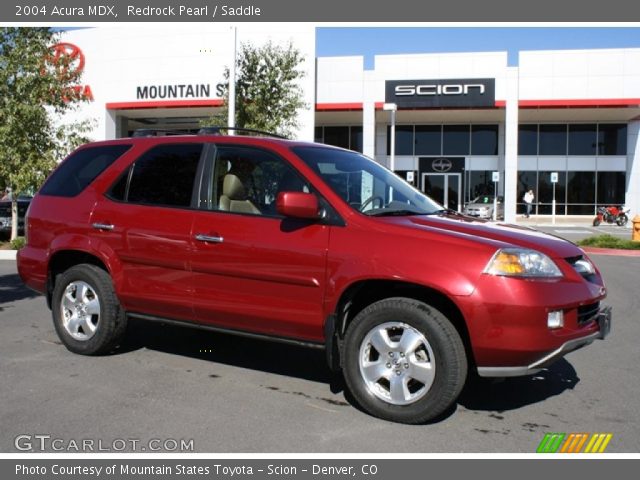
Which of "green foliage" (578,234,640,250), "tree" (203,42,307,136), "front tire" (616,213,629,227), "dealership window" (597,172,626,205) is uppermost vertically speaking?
"tree" (203,42,307,136)

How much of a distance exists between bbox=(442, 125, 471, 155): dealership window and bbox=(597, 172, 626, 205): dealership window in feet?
24.0

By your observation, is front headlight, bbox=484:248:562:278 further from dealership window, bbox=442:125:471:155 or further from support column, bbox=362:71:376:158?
dealership window, bbox=442:125:471:155

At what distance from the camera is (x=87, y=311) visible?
5414 millimetres

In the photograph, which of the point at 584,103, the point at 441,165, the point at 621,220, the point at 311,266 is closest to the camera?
the point at 311,266

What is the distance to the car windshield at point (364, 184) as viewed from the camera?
4457 millimetres

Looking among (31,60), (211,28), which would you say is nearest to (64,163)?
(31,60)

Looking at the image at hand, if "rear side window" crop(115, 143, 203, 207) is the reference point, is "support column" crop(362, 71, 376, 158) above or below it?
above

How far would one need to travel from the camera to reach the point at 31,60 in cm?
1502

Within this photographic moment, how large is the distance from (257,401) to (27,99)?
13.9 metres

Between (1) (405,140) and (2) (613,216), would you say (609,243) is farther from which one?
(1) (405,140)

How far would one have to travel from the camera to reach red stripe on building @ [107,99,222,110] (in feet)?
91.2

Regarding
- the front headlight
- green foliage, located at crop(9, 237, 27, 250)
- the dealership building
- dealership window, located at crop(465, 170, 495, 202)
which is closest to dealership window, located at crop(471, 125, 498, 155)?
dealership window, located at crop(465, 170, 495, 202)

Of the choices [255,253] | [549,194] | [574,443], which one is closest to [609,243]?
[574,443]

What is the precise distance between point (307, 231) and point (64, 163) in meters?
2.98
